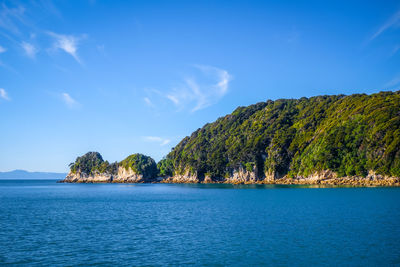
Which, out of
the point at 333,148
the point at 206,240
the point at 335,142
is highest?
the point at 335,142

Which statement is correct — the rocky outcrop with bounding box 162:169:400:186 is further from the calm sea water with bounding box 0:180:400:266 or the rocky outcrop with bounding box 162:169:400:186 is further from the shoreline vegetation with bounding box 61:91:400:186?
the calm sea water with bounding box 0:180:400:266

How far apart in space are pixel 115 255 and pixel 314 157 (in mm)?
134990

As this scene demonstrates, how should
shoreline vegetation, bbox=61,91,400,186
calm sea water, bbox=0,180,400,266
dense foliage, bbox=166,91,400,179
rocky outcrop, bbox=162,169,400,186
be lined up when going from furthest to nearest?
dense foliage, bbox=166,91,400,179, shoreline vegetation, bbox=61,91,400,186, rocky outcrop, bbox=162,169,400,186, calm sea water, bbox=0,180,400,266

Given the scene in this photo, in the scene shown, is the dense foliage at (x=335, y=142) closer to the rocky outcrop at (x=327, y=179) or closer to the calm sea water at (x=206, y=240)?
the rocky outcrop at (x=327, y=179)

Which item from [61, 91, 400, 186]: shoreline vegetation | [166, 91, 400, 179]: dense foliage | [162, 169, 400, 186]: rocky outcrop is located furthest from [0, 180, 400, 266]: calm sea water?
[166, 91, 400, 179]: dense foliage

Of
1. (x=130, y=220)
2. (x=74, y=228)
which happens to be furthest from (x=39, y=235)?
(x=130, y=220)

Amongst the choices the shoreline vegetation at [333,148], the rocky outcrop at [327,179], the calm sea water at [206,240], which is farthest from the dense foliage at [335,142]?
the calm sea water at [206,240]

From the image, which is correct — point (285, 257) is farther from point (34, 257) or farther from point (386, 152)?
point (386, 152)

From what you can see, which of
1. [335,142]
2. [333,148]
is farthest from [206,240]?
[335,142]

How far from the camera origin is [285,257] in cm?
2267

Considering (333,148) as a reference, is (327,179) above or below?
below

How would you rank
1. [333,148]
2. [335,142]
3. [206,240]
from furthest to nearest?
[335,142]
[333,148]
[206,240]

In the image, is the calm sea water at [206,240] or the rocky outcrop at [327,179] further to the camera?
the rocky outcrop at [327,179]

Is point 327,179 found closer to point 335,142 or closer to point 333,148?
point 333,148
